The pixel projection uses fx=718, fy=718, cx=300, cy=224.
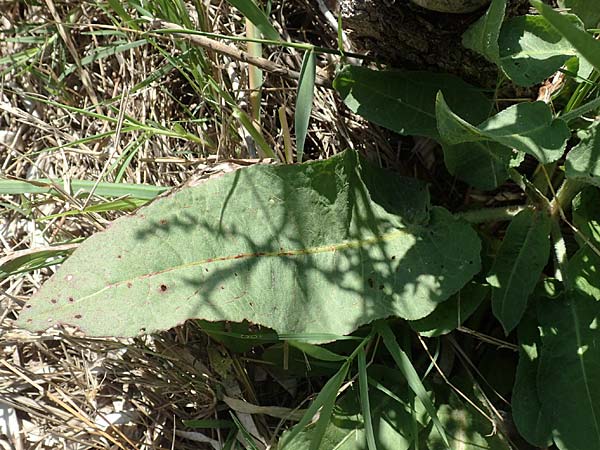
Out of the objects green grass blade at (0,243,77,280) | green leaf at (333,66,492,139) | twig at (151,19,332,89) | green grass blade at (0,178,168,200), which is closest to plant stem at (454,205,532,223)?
green leaf at (333,66,492,139)

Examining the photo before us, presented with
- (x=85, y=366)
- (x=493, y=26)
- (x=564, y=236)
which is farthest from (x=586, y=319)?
(x=85, y=366)

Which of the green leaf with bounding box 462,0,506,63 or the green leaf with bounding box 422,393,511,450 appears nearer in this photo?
the green leaf with bounding box 462,0,506,63

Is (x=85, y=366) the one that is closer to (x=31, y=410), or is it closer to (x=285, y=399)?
(x=31, y=410)

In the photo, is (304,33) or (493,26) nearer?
(493,26)

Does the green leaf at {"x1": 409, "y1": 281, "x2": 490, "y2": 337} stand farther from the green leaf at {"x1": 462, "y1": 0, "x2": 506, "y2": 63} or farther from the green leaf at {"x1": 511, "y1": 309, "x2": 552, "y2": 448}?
the green leaf at {"x1": 462, "y1": 0, "x2": 506, "y2": 63}

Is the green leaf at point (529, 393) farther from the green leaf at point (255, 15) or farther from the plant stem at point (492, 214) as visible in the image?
the green leaf at point (255, 15)

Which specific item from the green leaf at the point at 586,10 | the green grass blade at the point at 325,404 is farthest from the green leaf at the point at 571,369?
the green leaf at the point at 586,10

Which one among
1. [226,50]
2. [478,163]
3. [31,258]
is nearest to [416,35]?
[478,163]
